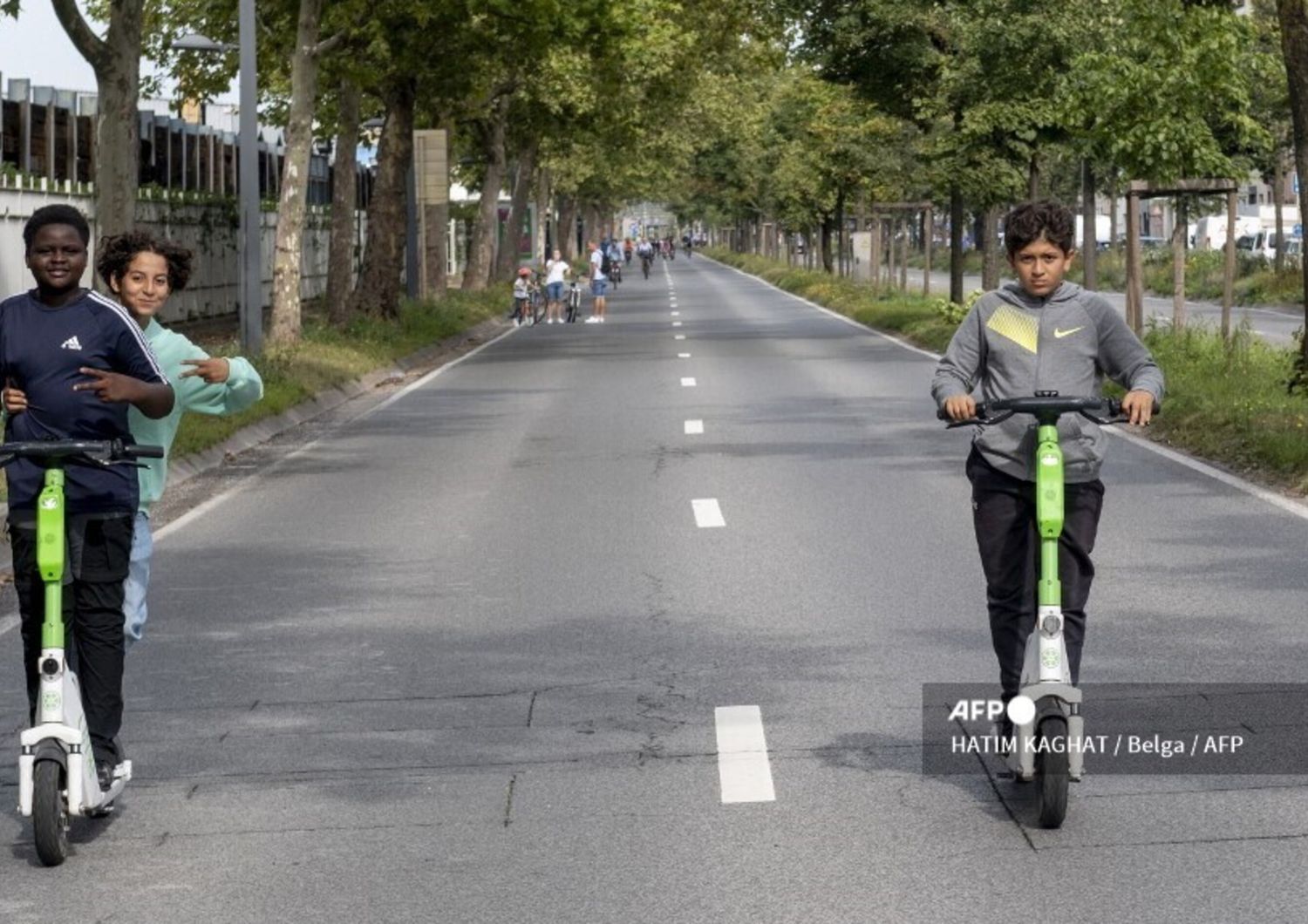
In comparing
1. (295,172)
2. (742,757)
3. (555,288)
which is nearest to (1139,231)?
(295,172)

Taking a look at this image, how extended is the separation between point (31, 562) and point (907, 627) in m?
4.71

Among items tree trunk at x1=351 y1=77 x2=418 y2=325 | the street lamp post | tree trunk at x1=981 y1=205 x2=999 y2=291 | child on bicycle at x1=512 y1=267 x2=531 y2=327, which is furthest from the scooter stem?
child on bicycle at x1=512 y1=267 x2=531 y2=327

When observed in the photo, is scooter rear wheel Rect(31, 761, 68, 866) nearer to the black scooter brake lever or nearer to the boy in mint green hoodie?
the boy in mint green hoodie

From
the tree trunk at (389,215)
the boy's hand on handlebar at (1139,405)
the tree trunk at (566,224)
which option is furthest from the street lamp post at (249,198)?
the tree trunk at (566,224)

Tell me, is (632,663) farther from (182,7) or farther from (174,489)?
(182,7)

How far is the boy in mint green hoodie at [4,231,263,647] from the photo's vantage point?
7.27 m

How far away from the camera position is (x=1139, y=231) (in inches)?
1161

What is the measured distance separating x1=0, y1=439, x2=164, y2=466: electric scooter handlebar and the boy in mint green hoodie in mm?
394

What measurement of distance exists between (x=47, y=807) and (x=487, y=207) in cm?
6150

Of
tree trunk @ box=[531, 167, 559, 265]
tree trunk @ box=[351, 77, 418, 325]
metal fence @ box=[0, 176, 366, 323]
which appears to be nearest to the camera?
metal fence @ box=[0, 176, 366, 323]

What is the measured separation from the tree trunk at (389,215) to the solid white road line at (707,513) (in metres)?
25.0

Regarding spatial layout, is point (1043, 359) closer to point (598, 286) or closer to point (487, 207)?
point (598, 286)

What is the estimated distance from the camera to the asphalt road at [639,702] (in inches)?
251

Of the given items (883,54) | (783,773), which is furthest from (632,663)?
(883,54)
